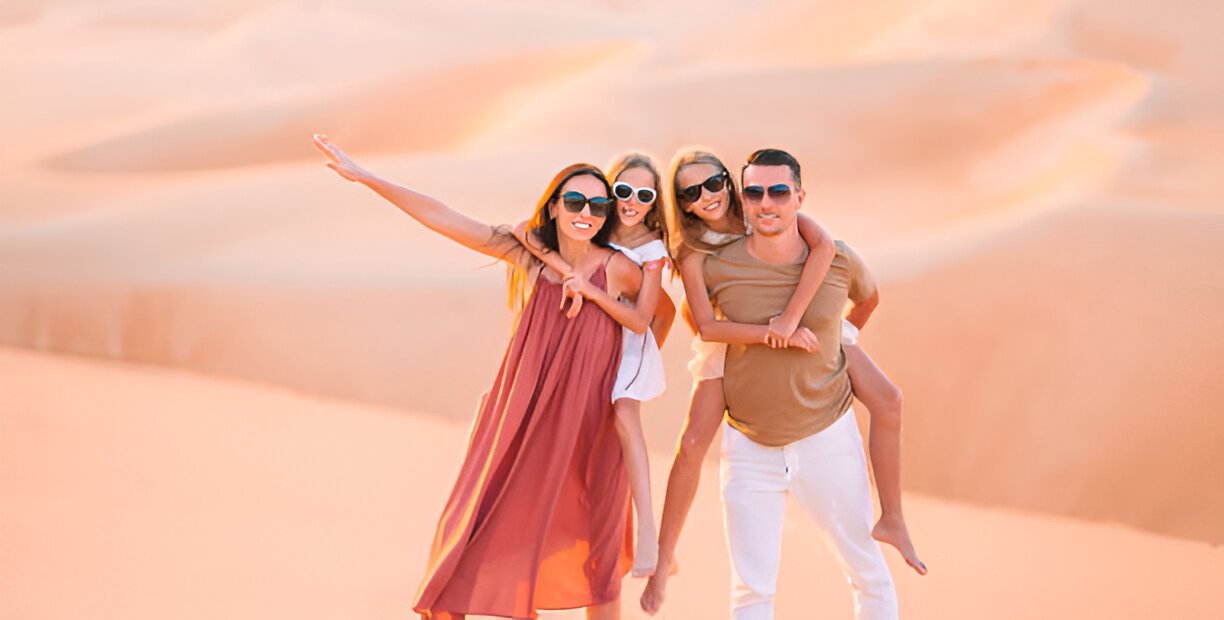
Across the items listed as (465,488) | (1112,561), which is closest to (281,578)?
(465,488)

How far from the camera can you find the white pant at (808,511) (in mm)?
5125

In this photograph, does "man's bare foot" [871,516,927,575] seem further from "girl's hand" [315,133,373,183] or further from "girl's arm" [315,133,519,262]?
"girl's hand" [315,133,373,183]

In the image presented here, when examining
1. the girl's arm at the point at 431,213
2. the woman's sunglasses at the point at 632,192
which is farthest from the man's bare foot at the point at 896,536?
the girl's arm at the point at 431,213

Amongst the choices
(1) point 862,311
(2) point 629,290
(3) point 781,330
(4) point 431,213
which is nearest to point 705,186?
(2) point 629,290

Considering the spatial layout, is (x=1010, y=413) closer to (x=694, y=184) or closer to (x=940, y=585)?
(x=940, y=585)

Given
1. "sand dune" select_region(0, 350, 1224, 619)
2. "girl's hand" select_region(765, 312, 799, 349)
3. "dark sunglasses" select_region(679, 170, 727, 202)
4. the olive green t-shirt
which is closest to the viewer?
"girl's hand" select_region(765, 312, 799, 349)

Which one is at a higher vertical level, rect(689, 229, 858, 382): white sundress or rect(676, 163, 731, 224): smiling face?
rect(676, 163, 731, 224): smiling face

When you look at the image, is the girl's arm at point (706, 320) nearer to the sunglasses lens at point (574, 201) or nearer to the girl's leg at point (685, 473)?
the girl's leg at point (685, 473)

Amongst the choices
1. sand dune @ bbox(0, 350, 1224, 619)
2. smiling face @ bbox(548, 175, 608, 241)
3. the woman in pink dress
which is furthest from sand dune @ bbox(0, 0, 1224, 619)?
smiling face @ bbox(548, 175, 608, 241)

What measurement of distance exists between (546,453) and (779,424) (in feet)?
2.93

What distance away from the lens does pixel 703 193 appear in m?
5.27

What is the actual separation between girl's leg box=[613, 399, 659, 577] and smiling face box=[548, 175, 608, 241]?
2.19 feet

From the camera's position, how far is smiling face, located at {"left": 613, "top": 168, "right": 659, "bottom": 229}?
17.5ft

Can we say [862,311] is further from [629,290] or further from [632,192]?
[632,192]
